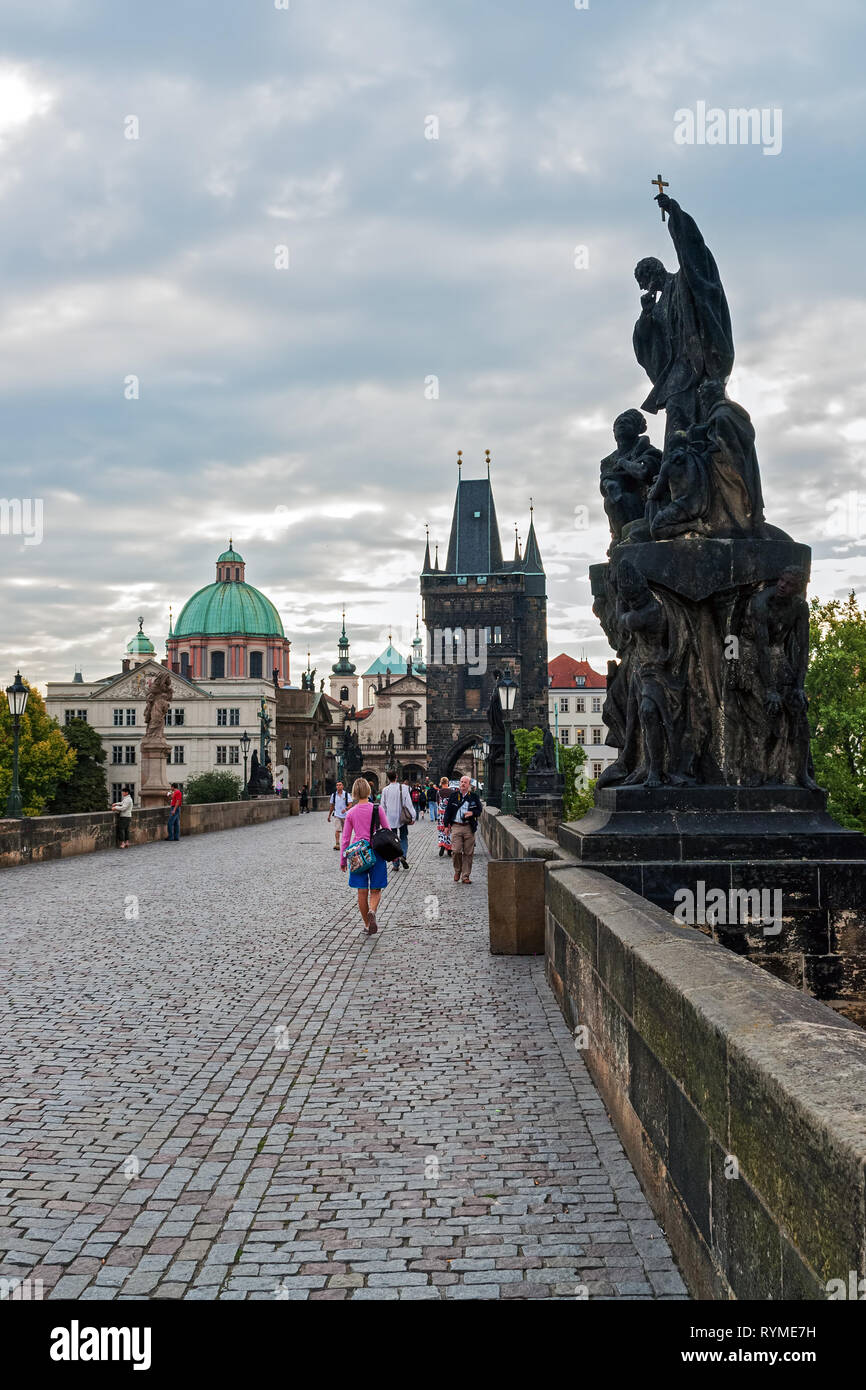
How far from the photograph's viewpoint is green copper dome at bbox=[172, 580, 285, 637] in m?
115

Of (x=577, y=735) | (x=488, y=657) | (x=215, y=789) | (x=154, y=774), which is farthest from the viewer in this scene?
(x=577, y=735)

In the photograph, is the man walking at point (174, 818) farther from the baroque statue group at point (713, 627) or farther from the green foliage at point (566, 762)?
the baroque statue group at point (713, 627)

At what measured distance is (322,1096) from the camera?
18.7 ft

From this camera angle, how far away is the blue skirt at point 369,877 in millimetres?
11775

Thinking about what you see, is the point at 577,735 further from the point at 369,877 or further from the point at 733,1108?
the point at 733,1108

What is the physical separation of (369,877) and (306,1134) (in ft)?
22.1

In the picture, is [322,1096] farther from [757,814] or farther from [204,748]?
[204,748]

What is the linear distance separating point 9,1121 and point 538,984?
169 inches

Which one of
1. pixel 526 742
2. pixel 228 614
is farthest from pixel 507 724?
pixel 228 614

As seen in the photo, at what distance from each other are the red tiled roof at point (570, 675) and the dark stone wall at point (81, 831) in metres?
81.0

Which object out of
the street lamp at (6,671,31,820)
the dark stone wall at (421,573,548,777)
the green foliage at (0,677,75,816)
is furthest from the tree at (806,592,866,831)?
the dark stone wall at (421,573,548,777)

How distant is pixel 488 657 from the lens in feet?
338

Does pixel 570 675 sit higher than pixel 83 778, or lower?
higher

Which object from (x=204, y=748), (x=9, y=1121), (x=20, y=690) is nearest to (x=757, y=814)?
(x=9, y=1121)
